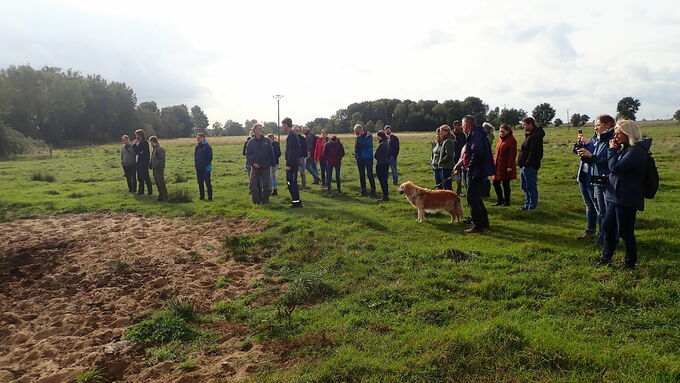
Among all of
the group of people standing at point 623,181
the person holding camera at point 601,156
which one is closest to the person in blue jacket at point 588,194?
the person holding camera at point 601,156

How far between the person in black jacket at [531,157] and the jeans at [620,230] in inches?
153

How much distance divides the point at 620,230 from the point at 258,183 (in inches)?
372

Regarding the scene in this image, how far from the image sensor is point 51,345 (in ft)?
16.5

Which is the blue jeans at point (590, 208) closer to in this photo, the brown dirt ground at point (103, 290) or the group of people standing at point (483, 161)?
the group of people standing at point (483, 161)

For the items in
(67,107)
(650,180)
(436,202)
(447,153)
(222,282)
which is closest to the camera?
(650,180)

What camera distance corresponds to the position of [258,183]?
41.0 feet

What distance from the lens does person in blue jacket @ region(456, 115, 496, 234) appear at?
26.2ft

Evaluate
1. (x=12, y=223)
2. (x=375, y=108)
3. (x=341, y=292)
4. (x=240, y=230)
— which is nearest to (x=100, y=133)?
(x=375, y=108)

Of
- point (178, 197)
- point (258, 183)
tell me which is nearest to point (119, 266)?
point (258, 183)

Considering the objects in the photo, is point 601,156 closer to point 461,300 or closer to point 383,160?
point 461,300

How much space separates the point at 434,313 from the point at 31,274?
23.8ft

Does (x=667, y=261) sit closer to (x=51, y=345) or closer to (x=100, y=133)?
(x=51, y=345)

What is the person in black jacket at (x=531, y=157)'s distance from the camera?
31.3ft

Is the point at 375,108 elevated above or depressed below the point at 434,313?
above
